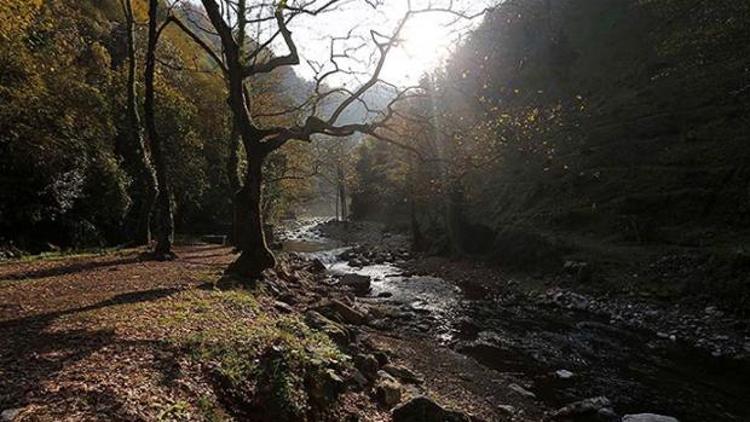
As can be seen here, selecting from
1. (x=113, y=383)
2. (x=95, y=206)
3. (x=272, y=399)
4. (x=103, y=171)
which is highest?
(x=103, y=171)

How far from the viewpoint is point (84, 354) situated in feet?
21.2

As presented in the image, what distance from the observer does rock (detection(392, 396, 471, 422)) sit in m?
7.89

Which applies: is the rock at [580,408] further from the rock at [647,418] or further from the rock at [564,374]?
the rock at [564,374]

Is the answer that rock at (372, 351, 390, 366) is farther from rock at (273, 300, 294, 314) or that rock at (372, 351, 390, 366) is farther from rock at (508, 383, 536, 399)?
rock at (508, 383, 536, 399)

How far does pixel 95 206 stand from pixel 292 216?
8230 centimetres

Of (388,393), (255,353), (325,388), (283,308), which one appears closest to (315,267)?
(283,308)

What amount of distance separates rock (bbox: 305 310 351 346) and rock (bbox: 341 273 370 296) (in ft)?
34.5

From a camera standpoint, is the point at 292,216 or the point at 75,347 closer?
the point at 75,347

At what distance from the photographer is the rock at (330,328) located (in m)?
10.9

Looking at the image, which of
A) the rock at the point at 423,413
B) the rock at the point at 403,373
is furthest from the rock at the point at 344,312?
the rock at the point at 423,413

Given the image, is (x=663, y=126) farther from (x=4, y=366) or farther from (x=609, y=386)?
(x=4, y=366)

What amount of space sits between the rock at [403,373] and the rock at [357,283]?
443 inches

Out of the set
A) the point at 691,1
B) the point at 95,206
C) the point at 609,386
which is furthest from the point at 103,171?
the point at 691,1

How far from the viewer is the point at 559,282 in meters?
21.9
